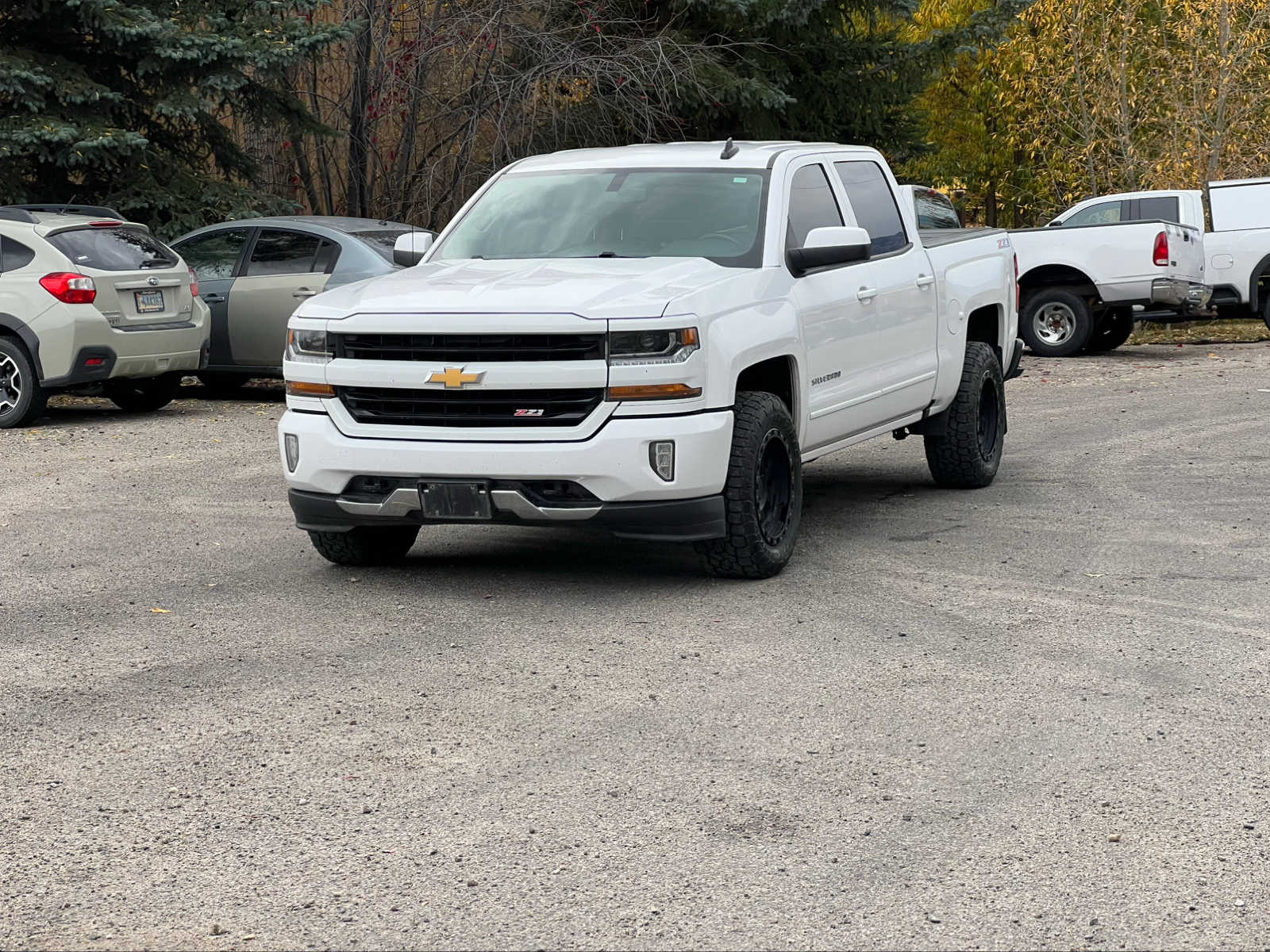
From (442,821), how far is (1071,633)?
298 cm

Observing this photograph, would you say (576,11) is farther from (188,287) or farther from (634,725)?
(634,725)

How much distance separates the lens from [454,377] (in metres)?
7.18

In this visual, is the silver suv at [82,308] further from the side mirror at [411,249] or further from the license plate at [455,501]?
the license plate at [455,501]

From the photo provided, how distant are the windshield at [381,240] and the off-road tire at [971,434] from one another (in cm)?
594

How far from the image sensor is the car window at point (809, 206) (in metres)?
8.45

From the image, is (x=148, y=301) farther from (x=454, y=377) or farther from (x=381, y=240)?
(x=454, y=377)

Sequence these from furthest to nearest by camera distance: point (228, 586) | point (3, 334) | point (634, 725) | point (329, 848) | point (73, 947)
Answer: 1. point (3, 334)
2. point (228, 586)
3. point (634, 725)
4. point (329, 848)
5. point (73, 947)

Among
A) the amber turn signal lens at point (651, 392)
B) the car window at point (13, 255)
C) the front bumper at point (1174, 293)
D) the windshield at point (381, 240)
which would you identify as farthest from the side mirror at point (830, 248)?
the front bumper at point (1174, 293)

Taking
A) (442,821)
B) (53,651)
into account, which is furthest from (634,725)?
(53,651)

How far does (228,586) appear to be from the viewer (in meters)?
7.82

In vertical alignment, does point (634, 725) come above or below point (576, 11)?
below

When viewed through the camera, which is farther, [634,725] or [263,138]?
[263,138]

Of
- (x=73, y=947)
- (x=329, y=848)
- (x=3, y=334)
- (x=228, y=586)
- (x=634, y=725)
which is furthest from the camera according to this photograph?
(x=3, y=334)

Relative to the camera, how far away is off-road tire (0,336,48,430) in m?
13.6
